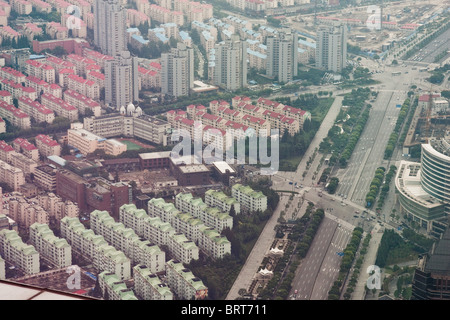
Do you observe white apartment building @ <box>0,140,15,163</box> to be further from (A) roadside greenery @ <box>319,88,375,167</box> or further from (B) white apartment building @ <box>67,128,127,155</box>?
(A) roadside greenery @ <box>319,88,375,167</box>

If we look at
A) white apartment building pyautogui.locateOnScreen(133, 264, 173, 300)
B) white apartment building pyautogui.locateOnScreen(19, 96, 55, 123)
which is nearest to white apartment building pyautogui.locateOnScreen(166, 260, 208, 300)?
white apartment building pyautogui.locateOnScreen(133, 264, 173, 300)

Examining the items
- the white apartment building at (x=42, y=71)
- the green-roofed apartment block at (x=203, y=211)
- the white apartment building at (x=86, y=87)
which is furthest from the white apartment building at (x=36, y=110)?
the green-roofed apartment block at (x=203, y=211)

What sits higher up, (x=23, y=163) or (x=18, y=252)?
(x=23, y=163)

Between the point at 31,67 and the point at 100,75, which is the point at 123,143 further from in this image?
the point at 31,67

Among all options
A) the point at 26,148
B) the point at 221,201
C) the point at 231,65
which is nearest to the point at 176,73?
the point at 231,65

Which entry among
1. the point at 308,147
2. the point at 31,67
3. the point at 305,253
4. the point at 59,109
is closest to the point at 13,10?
the point at 31,67

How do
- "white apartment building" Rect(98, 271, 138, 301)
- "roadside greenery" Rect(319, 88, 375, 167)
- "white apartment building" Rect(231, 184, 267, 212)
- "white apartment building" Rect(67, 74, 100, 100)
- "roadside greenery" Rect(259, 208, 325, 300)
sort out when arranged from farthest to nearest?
"white apartment building" Rect(67, 74, 100, 100)
"roadside greenery" Rect(319, 88, 375, 167)
"white apartment building" Rect(231, 184, 267, 212)
"roadside greenery" Rect(259, 208, 325, 300)
"white apartment building" Rect(98, 271, 138, 301)

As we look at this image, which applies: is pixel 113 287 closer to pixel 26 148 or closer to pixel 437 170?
pixel 437 170
